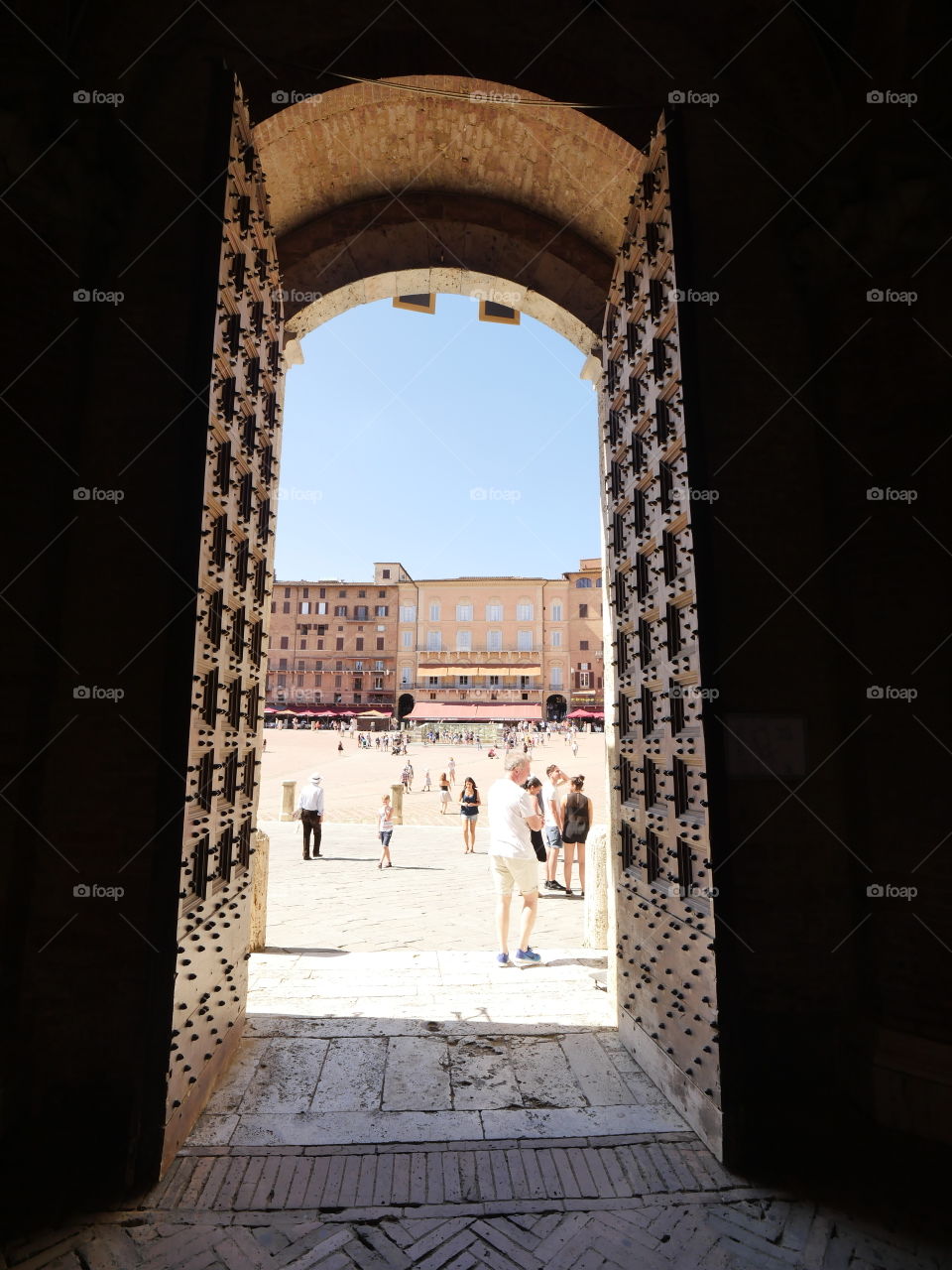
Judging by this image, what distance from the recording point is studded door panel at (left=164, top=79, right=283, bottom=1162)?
2865mm

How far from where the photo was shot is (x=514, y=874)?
5.05m

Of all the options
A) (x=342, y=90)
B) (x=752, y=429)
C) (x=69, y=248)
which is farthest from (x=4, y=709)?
(x=342, y=90)

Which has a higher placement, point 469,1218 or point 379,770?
point 469,1218

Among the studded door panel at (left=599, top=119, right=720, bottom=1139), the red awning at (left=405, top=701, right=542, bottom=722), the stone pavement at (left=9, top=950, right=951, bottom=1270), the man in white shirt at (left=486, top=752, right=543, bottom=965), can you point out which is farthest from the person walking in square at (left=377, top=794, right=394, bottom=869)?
the red awning at (left=405, top=701, right=542, bottom=722)

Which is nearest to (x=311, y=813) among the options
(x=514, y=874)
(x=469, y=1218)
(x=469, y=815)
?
(x=469, y=815)

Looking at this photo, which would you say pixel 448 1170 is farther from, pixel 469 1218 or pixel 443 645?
pixel 443 645

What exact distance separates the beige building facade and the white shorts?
53.4 metres

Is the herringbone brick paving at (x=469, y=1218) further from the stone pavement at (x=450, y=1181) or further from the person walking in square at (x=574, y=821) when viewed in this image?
the person walking in square at (x=574, y=821)

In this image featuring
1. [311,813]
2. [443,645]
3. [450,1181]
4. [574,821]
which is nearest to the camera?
[450,1181]

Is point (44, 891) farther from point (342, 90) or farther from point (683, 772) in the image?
point (342, 90)

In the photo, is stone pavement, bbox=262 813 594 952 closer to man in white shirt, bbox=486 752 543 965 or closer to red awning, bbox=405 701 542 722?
man in white shirt, bbox=486 752 543 965

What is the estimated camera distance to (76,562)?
115 inches

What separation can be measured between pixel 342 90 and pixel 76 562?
128 inches

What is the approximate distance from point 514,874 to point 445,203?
5227mm
